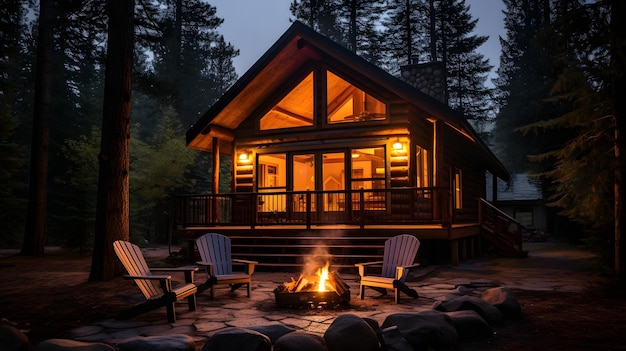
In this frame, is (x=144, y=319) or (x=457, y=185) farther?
(x=457, y=185)

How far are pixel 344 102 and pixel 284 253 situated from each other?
15.7 feet

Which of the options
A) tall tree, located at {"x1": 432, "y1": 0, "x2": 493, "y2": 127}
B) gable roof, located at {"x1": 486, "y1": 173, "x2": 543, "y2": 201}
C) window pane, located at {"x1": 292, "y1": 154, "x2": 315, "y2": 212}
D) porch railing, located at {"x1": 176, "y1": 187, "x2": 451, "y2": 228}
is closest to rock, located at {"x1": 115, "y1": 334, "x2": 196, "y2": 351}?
porch railing, located at {"x1": 176, "y1": 187, "x2": 451, "y2": 228}

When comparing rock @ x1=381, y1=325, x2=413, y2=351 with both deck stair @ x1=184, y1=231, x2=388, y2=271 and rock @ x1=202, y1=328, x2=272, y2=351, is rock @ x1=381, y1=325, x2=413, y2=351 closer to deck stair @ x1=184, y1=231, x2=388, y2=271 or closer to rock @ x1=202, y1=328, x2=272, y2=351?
rock @ x1=202, y1=328, x2=272, y2=351

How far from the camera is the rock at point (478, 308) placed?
5.29m

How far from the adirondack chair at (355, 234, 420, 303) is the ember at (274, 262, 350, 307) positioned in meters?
0.60

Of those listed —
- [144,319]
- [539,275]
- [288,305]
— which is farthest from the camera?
[539,275]

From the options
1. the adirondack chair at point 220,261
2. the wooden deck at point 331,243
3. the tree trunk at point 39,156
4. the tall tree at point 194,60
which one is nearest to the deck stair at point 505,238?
the wooden deck at point 331,243

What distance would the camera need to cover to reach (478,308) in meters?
5.38

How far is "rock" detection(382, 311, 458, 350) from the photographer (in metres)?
4.39

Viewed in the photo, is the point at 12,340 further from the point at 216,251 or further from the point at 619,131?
the point at 619,131

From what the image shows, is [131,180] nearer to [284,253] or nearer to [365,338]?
[284,253]

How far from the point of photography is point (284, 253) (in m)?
11.0

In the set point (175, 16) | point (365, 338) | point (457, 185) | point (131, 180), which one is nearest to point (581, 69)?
point (365, 338)

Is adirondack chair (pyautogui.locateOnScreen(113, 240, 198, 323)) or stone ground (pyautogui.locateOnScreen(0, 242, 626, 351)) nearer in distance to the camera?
stone ground (pyautogui.locateOnScreen(0, 242, 626, 351))
